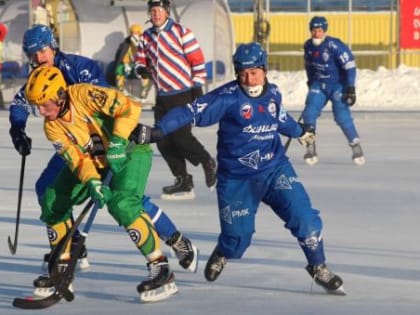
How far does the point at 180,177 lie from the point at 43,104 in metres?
4.62

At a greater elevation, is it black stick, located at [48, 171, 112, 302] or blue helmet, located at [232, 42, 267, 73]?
blue helmet, located at [232, 42, 267, 73]

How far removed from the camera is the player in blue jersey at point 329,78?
1377cm

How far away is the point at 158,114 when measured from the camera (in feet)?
37.6

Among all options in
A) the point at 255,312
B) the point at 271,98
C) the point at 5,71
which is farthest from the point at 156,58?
the point at 5,71

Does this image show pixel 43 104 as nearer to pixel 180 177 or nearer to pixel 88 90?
pixel 88 90

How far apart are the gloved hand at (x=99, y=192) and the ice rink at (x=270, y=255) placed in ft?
1.63

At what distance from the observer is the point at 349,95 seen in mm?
13859

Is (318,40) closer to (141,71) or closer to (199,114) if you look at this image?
(141,71)

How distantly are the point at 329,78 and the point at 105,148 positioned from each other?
7.28 meters

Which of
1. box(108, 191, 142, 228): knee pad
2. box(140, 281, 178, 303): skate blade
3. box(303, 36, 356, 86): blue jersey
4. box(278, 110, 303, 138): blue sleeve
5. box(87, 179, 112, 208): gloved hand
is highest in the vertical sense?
box(278, 110, 303, 138): blue sleeve

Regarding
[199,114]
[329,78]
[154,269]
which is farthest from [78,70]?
[329,78]

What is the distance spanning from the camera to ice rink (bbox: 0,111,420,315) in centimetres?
686

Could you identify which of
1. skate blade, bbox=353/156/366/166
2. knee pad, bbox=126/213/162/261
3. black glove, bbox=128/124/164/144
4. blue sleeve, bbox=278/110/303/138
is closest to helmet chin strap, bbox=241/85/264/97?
blue sleeve, bbox=278/110/303/138

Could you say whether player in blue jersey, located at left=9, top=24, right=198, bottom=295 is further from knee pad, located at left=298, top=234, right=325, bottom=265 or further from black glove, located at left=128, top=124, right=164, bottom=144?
knee pad, located at left=298, top=234, right=325, bottom=265
